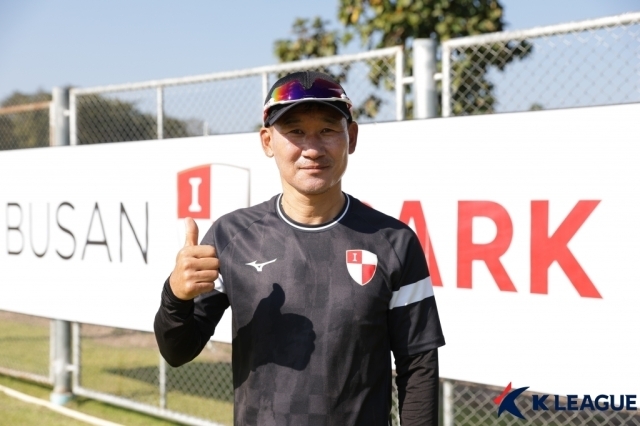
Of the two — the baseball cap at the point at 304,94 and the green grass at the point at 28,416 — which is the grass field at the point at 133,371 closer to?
the green grass at the point at 28,416

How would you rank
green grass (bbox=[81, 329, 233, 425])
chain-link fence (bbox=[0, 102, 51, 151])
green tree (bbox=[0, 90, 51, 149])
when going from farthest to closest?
green tree (bbox=[0, 90, 51, 149]), chain-link fence (bbox=[0, 102, 51, 151]), green grass (bbox=[81, 329, 233, 425])

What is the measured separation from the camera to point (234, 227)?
229 centimetres

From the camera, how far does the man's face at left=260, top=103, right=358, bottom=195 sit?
216cm

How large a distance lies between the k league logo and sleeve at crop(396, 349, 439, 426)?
2.89 meters

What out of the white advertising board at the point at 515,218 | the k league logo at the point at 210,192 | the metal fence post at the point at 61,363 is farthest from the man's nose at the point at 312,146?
the metal fence post at the point at 61,363

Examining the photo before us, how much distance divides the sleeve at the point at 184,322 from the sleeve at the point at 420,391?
0.62 meters

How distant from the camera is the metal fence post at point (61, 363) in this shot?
21.6ft

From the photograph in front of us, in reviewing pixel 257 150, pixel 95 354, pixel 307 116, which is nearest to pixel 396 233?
pixel 307 116

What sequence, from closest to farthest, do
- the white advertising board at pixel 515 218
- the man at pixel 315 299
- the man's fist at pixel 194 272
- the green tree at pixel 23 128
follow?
the man's fist at pixel 194 272, the man at pixel 315 299, the white advertising board at pixel 515 218, the green tree at pixel 23 128

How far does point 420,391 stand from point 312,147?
2.65 feet

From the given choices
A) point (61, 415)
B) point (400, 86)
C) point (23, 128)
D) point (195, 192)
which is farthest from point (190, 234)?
point (23, 128)

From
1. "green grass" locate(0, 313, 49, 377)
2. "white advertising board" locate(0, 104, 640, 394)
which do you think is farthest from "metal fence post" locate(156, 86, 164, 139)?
"green grass" locate(0, 313, 49, 377)

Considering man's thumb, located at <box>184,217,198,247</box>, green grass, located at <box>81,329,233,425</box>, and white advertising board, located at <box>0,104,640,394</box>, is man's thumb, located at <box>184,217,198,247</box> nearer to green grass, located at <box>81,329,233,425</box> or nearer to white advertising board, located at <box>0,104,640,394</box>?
white advertising board, located at <box>0,104,640,394</box>

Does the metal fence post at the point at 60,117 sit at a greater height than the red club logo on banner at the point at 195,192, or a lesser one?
greater
